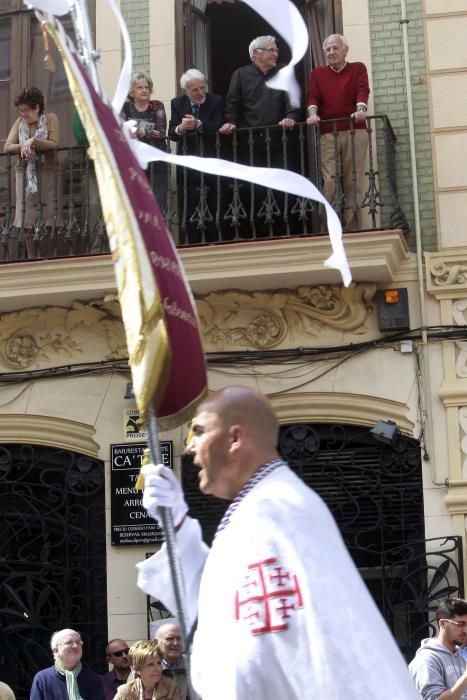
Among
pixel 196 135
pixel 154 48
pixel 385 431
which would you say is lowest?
pixel 385 431

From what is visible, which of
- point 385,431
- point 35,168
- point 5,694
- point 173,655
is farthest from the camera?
point 35,168

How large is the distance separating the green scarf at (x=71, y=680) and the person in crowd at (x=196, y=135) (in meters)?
3.70

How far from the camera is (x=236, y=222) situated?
10906mm

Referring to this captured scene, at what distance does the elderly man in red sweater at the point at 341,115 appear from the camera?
11.1m

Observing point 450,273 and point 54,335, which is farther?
point 54,335

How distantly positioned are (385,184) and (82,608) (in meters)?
4.04

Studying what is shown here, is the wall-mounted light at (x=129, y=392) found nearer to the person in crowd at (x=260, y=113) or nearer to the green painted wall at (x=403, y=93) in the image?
the person in crowd at (x=260, y=113)

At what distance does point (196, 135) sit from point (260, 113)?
0.56 m

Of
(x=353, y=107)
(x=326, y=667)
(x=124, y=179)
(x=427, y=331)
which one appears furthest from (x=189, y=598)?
(x=353, y=107)

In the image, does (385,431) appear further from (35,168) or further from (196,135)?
(35,168)

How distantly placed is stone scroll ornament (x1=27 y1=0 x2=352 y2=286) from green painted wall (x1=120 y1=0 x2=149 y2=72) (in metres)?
5.82

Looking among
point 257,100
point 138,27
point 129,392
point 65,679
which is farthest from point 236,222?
point 65,679

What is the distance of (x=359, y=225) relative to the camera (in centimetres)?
1106

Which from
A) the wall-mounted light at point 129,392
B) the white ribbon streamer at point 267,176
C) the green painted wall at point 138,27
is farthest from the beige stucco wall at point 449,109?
the white ribbon streamer at point 267,176
